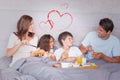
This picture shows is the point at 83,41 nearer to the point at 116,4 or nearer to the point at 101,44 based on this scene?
the point at 101,44

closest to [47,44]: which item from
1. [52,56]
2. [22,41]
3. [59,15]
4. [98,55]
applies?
[52,56]

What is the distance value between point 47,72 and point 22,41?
607mm

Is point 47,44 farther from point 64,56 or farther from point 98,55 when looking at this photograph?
point 98,55

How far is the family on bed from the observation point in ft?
A: 8.19

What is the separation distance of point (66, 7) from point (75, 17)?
0.15 metres

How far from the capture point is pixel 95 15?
2.92m

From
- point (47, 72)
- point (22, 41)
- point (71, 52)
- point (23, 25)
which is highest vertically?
point (23, 25)

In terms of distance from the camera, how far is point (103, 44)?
2.71 metres

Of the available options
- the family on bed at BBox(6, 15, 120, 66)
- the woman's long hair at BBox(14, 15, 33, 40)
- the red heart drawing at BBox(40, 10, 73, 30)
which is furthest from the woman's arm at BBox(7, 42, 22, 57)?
the red heart drawing at BBox(40, 10, 73, 30)

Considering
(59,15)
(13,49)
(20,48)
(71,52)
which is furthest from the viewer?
(59,15)

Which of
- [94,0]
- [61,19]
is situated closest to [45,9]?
[61,19]

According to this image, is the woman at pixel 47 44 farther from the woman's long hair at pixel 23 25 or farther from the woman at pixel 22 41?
the woman's long hair at pixel 23 25

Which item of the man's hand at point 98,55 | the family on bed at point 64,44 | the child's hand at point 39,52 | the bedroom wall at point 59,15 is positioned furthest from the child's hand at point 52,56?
the man's hand at point 98,55

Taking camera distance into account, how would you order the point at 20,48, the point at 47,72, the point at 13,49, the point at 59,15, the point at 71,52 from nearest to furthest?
the point at 47,72
the point at 13,49
the point at 20,48
the point at 71,52
the point at 59,15
